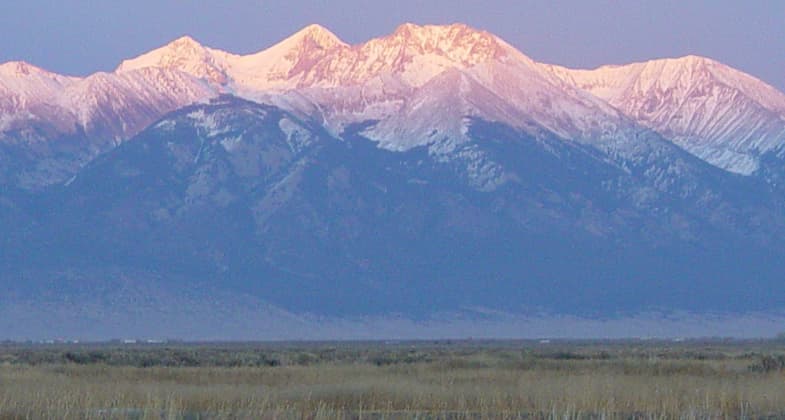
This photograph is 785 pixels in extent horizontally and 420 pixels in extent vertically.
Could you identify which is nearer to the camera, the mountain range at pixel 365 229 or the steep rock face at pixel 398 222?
the mountain range at pixel 365 229

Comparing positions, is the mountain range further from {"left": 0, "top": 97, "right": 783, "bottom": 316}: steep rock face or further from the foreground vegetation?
the foreground vegetation

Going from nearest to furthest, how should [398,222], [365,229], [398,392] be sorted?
[398,392]
[365,229]
[398,222]

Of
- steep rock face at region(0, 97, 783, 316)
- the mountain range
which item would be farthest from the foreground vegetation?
steep rock face at region(0, 97, 783, 316)

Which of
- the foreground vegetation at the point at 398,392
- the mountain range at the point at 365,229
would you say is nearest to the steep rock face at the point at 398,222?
the mountain range at the point at 365,229

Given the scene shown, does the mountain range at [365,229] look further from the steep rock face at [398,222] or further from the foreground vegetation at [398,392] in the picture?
the foreground vegetation at [398,392]

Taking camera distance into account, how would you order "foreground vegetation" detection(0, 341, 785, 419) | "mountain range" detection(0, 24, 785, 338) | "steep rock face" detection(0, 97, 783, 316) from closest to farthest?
"foreground vegetation" detection(0, 341, 785, 419)
"mountain range" detection(0, 24, 785, 338)
"steep rock face" detection(0, 97, 783, 316)

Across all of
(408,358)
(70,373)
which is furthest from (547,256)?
(70,373)

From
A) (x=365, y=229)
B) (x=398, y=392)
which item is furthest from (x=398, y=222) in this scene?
(x=398, y=392)

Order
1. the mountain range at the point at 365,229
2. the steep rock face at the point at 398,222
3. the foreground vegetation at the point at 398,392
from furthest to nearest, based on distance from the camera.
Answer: the steep rock face at the point at 398,222 < the mountain range at the point at 365,229 < the foreground vegetation at the point at 398,392

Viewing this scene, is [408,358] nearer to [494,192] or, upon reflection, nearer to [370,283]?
[370,283]

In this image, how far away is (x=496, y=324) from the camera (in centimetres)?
16575

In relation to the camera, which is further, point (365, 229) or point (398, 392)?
point (365, 229)

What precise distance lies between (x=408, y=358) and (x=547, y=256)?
359 feet

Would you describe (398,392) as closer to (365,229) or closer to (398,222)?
(365,229)
